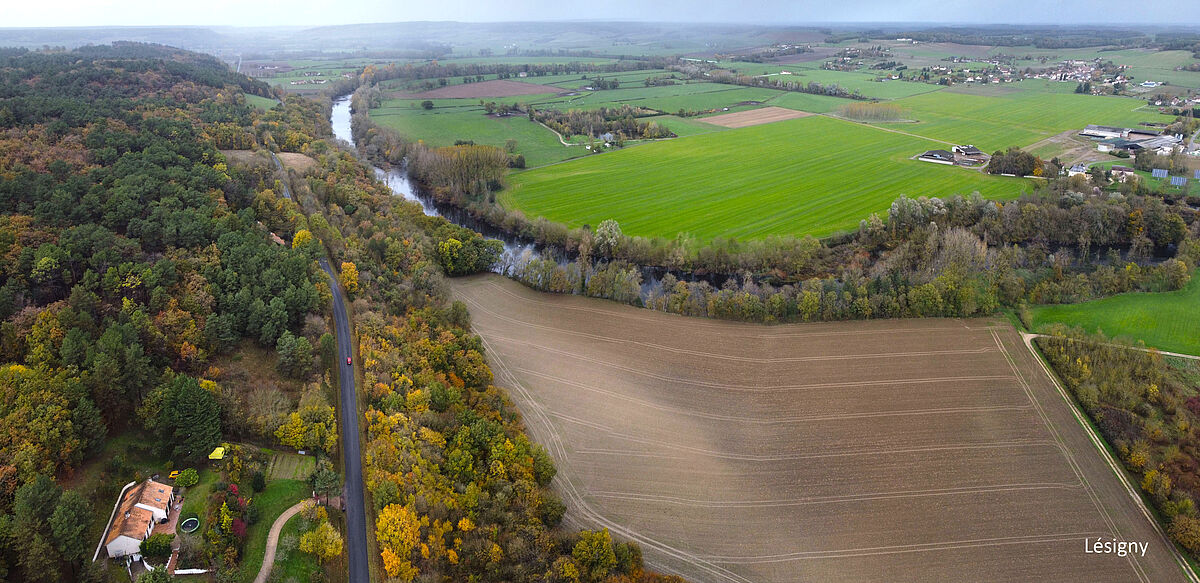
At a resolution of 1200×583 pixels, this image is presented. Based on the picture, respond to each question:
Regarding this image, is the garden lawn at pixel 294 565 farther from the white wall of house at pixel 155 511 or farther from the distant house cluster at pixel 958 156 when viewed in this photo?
the distant house cluster at pixel 958 156

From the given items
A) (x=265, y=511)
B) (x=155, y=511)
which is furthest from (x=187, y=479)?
(x=265, y=511)

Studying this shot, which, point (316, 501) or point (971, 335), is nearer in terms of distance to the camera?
point (316, 501)

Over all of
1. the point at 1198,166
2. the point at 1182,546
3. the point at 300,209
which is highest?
the point at 1198,166

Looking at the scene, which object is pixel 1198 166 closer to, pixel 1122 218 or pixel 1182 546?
pixel 1122 218

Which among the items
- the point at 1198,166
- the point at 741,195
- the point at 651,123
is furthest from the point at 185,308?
the point at 1198,166

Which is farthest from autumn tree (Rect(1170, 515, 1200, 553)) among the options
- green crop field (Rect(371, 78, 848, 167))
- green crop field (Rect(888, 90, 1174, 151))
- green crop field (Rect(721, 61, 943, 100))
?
green crop field (Rect(721, 61, 943, 100))

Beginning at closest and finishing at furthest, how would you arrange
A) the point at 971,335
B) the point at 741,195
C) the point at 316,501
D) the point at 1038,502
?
the point at 316,501
the point at 1038,502
the point at 971,335
the point at 741,195
